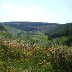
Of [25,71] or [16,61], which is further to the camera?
[16,61]

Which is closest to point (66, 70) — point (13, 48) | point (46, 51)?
point (46, 51)

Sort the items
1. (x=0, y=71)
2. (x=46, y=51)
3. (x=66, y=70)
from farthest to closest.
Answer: (x=46, y=51), (x=66, y=70), (x=0, y=71)

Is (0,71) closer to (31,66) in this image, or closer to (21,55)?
(31,66)

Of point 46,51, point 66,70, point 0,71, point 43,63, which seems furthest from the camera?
point 46,51

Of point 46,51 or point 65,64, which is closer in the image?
point 65,64

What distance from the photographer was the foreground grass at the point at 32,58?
52.0 ft

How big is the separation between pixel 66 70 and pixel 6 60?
345cm

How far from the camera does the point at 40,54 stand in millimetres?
17844

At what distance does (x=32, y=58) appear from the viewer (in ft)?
56.1

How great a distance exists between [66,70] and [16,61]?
3.01m

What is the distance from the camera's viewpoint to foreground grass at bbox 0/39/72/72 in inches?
624

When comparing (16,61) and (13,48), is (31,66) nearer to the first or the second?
(16,61)

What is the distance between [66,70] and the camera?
1580 centimetres

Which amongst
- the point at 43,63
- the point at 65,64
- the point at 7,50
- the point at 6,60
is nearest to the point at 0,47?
the point at 7,50
